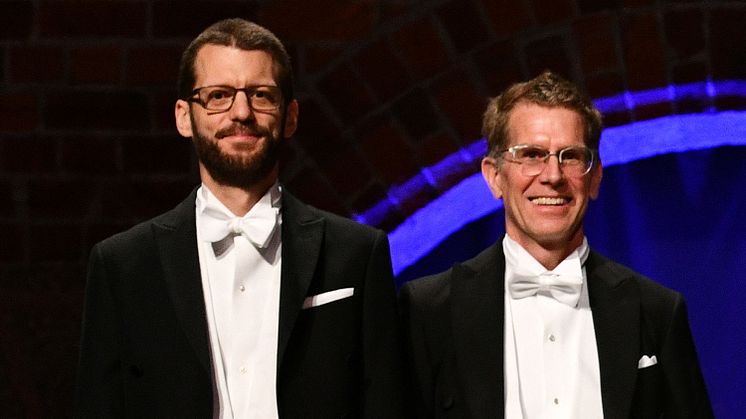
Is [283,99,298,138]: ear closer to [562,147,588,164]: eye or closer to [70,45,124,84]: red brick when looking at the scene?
[562,147,588,164]: eye

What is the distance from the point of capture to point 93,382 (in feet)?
8.43

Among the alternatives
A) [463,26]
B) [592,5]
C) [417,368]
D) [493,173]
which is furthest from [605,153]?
[417,368]

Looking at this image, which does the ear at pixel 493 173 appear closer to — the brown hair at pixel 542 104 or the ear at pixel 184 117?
the brown hair at pixel 542 104

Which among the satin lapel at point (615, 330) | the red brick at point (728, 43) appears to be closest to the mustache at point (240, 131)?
the satin lapel at point (615, 330)

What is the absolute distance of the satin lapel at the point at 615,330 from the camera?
259 centimetres

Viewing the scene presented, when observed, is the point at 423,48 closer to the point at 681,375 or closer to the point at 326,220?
the point at 326,220

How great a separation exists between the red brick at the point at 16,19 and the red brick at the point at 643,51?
1.65 metres

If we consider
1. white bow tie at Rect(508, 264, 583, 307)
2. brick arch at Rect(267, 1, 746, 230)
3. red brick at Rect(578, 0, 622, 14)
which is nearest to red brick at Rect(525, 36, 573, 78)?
brick arch at Rect(267, 1, 746, 230)

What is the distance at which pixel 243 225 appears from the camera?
8.50ft

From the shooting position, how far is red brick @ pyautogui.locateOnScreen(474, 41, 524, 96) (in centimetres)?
355

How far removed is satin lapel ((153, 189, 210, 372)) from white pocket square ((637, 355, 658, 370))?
2.90ft

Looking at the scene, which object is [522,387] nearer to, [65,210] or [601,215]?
[601,215]

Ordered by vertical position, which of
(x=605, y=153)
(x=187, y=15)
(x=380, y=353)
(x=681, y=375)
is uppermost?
(x=187, y=15)

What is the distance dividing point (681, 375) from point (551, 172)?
Answer: 1.63 feet
